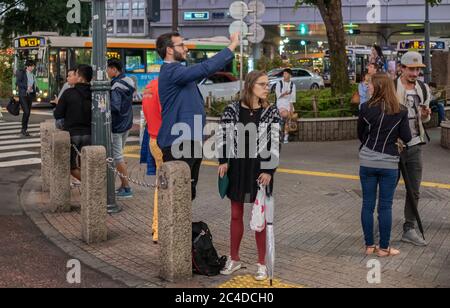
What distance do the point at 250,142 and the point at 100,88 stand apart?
289 centimetres

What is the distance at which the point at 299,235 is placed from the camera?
6.80 metres

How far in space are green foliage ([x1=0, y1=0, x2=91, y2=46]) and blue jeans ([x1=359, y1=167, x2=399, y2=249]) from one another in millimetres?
29893

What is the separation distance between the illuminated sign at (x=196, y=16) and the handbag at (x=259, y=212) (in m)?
45.4

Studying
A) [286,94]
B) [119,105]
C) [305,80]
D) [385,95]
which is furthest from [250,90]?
[305,80]

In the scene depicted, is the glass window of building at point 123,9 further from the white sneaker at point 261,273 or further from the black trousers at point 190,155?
the white sneaker at point 261,273

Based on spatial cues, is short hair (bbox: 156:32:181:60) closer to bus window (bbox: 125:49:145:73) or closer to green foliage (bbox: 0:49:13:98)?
bus window (bbox: 125:49:145:73)

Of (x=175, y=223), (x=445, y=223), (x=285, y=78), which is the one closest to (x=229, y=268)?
(x=175, y=223)

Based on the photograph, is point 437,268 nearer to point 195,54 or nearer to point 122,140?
point 122,140

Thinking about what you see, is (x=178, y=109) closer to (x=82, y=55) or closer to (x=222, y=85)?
(x=82, y=55)

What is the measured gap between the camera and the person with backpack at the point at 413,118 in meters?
6.42

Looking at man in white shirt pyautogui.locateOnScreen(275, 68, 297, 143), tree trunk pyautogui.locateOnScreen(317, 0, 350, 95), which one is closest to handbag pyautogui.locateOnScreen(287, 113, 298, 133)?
man in white shirt pyautogui.locateOnScreen(275, 68, 297, 143)

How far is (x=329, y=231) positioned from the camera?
696cm

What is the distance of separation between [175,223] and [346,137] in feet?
34.0

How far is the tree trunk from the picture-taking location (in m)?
16.3
